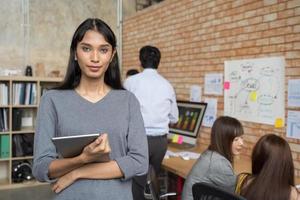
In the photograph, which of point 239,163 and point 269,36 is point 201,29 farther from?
point 239,163

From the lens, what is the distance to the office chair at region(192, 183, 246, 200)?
4.60 ft

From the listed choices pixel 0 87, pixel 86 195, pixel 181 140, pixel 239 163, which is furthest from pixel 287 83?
pixel 0 87

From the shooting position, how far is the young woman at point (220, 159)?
2.12m

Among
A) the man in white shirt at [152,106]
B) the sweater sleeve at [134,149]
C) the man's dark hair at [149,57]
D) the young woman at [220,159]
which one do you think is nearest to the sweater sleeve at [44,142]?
the sweater sleeve at [134,149]

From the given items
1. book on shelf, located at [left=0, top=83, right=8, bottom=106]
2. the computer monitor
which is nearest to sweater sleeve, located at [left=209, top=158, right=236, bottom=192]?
the computer monitor

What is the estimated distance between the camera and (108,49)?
1.26 meters

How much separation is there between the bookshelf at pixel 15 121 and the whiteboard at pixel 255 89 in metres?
2.81

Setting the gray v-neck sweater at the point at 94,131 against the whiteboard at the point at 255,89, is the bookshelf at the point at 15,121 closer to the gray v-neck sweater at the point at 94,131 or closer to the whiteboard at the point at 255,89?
the whiteboard at the point at 255,89

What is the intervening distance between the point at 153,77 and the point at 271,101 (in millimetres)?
1069

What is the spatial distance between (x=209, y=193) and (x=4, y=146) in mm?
3860

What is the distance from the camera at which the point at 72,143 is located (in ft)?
3.51

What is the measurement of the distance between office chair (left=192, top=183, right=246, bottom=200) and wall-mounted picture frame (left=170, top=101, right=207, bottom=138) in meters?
1.87

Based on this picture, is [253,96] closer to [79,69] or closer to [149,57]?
[149,57]

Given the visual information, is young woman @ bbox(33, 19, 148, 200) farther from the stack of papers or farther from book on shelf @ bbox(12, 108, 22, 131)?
book on shelf @ bbox(12, 108, 22, 131)
